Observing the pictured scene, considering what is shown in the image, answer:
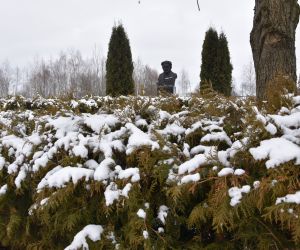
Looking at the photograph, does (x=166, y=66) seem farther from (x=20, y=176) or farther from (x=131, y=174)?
(x=131, y=174)

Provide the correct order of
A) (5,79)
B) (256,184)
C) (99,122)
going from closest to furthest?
1. (256,184)
2. (99,122)
3. (5,79)

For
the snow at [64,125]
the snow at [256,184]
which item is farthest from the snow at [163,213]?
the snow at [64,125]

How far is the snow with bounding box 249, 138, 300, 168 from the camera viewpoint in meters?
1.79

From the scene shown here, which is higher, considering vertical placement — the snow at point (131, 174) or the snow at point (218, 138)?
the snow at point (218, 138)

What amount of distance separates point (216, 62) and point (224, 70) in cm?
45

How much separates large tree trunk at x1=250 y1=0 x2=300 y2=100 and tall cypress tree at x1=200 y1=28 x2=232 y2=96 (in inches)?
404

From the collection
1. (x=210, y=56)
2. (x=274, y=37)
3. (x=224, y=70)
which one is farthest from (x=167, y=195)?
(x=210, y=56)

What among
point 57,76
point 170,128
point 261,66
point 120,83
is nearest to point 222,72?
point 120,83

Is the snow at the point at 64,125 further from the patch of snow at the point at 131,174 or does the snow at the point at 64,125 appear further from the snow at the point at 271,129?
the snow at the point at 271,129

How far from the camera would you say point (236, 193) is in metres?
1.84

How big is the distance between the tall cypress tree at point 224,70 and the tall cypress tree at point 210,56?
0.18 m

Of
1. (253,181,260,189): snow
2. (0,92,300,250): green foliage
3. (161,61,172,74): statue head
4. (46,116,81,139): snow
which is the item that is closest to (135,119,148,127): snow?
(0,92,300,250): green foliage

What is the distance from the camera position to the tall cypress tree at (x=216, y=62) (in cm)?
1505

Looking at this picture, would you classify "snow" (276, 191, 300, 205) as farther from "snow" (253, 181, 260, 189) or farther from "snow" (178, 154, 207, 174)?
"snow" (178, 154, 207, 174)
